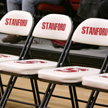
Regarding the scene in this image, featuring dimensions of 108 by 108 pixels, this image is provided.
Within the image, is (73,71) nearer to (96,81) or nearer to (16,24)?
(96,81)

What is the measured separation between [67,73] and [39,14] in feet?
10.0

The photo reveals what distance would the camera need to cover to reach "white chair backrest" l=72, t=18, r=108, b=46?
11.4 feet

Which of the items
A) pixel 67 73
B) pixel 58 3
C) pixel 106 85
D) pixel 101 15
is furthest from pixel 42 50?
pixel 106 85

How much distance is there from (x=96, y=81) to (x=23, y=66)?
73 centimetres

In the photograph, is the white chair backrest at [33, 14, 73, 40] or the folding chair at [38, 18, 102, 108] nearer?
the folding chair at [38, 18, 102, 108]

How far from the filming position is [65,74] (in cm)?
313

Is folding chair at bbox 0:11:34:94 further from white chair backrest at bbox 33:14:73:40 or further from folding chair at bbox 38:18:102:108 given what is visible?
folding chair at bbox 38:18:102:108

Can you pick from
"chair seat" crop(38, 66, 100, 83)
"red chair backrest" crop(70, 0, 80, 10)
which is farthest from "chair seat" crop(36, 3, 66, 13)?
"chair seat" crop(38, 66, 100, 83)

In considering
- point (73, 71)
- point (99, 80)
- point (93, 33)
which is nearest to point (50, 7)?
point (93, 33)

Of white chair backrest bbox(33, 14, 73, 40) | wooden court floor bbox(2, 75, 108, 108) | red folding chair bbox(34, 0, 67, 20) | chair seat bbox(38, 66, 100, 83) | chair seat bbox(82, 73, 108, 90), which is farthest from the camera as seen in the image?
red folding chair bbox(34, 0, 67, 20)

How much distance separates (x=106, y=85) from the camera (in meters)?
2.88

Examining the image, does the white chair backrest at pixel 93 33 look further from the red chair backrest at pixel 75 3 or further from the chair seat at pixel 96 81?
the red chair backrest at pixel 75 3

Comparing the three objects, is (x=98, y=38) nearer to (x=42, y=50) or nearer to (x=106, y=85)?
(x=106, y=85)

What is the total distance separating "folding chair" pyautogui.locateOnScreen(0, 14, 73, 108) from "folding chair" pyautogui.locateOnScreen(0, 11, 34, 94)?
0.44 ft
